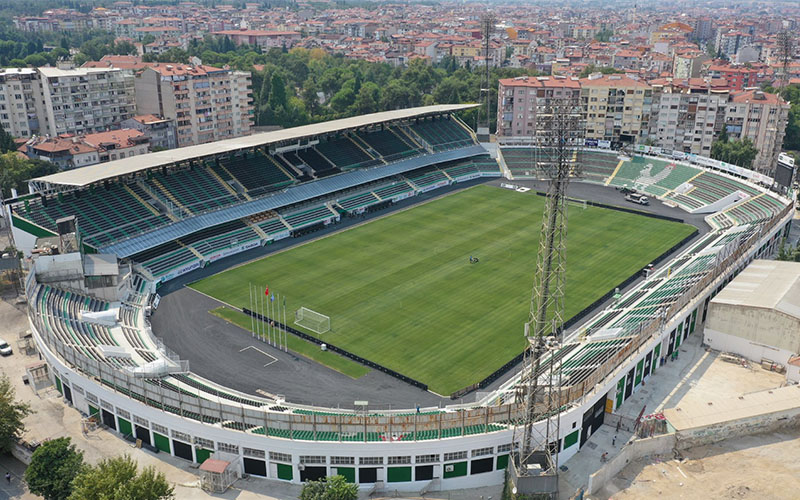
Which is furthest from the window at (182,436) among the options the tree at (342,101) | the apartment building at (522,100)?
the tree at (342,101)

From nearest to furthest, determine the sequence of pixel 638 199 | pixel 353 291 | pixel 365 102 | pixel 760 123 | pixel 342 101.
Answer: pixel 353 291, pixel 638 199, pixel 760 123, pixel 365 102, pixel 342 101

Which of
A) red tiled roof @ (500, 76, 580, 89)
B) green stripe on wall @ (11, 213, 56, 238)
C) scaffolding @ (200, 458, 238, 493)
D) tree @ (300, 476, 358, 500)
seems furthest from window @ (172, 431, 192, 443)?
red tiled roof @ (500, 76, 580, 89)

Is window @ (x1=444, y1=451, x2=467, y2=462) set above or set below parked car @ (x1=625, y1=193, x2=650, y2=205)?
above

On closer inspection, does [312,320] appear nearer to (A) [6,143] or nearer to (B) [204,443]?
(B) [204,443]

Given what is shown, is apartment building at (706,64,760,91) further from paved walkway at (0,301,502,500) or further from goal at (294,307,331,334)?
paved walkway at (0,301,502,500)

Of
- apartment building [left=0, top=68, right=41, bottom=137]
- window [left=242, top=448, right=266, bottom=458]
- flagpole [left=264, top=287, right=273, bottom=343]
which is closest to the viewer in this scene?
window [left=242, top=448, right=266, bottom=458]

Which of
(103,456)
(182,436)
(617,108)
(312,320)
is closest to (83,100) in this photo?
(312,320)
